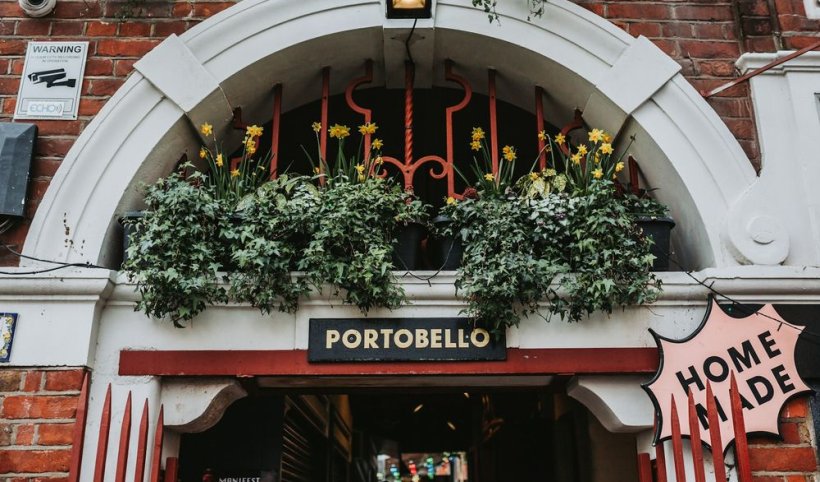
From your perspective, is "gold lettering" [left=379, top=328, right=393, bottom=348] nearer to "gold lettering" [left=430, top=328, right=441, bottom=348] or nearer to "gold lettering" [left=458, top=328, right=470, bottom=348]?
"gold lettering" [left=430, top=328, right=441, bottom=348]

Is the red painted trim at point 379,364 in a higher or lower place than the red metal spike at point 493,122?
lower

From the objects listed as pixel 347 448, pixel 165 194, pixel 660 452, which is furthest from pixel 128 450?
pixel 347 448

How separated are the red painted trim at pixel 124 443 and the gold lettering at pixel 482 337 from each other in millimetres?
1563

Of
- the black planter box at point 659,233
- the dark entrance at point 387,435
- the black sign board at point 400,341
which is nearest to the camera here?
the black sign board at point 400,341

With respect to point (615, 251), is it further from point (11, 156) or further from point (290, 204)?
point (11, 156)

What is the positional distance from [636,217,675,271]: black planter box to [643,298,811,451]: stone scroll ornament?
331mm

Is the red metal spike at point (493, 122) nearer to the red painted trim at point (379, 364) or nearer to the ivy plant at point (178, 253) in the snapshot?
the red painted trim at point (379, 364)

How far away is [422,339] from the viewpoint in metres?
3.34

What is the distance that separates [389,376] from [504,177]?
118 centimetres

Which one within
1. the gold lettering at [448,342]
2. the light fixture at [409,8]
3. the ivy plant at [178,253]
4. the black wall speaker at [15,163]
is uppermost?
the light fixture at [409,8]

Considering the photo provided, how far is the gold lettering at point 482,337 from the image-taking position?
10.9ft

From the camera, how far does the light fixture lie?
377 cm

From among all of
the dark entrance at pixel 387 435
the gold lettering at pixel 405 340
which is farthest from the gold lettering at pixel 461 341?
the dark entrance at pixel 387 435

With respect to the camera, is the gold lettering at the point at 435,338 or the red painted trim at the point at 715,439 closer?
the red painted trim at the point at 715,439
